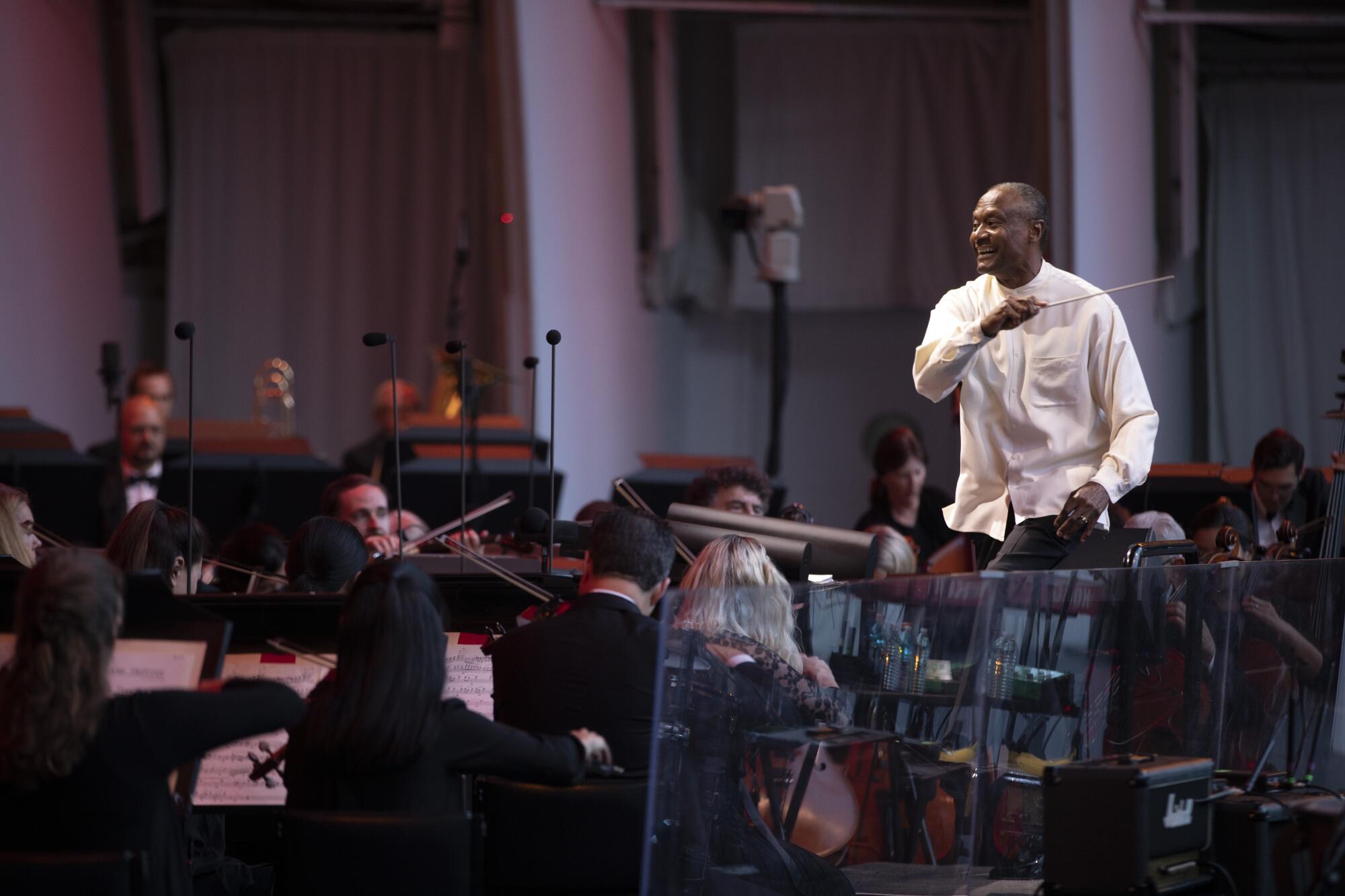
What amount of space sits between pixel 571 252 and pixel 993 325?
544 centimetres

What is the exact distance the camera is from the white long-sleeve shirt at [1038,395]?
3.47 meters

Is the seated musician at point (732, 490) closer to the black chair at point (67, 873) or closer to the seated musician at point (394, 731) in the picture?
the seated musician at point (394, 731)

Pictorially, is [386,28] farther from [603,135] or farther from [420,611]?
[420,611]

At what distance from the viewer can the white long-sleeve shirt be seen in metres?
3.47

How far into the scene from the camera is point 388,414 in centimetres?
791

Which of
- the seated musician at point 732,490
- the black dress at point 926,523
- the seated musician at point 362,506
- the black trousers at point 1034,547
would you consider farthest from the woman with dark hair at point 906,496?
the black trousers at point 1034,547

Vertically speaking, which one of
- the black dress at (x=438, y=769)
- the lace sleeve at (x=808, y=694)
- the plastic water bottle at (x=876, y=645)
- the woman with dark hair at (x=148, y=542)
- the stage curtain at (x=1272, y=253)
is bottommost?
the black dress at (x=438, y=769)

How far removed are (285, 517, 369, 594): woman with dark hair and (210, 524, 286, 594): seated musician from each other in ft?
2.02

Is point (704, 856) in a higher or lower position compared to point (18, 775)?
lower

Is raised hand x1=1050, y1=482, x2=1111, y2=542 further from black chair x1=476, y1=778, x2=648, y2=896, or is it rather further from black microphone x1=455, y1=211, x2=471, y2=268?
black microphone x1=455, y1=211, x2=471, y2=268

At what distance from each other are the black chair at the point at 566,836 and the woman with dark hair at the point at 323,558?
1.15 m

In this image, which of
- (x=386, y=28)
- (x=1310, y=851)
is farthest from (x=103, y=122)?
(x=1310, y=851)

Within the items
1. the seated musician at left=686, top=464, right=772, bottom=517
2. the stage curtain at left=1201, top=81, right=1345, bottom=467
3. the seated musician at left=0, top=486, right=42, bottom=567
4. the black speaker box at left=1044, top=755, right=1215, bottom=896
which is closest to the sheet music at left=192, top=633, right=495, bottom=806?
the seated musician at left=0, top=486, right=42, bottom=567

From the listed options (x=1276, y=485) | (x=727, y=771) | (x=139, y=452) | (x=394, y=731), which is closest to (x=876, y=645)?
(x=727, y=771)
